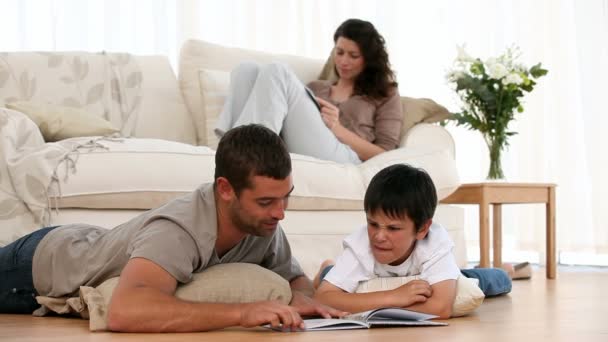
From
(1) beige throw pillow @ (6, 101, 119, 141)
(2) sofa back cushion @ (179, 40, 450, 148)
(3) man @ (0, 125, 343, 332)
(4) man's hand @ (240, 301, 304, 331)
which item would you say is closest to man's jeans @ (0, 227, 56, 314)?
(3) man @ (0, 125, 343, 332)

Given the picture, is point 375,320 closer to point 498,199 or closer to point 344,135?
point 344,135

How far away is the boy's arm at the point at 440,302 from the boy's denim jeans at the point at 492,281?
60 centimetres

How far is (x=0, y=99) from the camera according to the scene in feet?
11.8

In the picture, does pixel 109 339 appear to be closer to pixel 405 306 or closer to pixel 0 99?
pixel 405 306

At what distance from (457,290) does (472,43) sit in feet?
10.8

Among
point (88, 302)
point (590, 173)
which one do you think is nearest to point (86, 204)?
point (88, 302)

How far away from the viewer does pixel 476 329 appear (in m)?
1.96

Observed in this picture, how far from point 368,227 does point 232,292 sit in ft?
1.25

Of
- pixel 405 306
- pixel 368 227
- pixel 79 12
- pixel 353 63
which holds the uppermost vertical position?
pixel 79 12

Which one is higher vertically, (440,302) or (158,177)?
(158,177)

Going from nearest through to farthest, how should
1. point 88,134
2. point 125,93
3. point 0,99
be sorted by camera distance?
point 88,134 → point 0,99 → point 125,93

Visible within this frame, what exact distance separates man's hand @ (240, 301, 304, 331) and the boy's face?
428 mm

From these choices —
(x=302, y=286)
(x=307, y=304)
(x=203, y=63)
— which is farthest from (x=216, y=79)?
(x=307, y=304)

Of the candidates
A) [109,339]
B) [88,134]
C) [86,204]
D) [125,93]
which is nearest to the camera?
[109,339]
